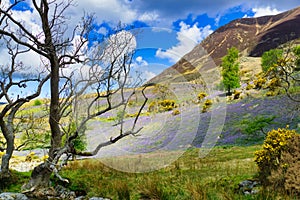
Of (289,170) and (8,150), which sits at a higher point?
(8,150)

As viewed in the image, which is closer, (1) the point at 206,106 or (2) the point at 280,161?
(2) the point at 280,161

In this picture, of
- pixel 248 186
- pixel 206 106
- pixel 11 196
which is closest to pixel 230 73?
pixel 206 106

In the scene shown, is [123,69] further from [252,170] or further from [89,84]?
[252,170]

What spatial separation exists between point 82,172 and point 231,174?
7.05 m

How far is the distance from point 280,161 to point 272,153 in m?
0.46

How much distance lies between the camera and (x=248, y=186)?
28.0ft

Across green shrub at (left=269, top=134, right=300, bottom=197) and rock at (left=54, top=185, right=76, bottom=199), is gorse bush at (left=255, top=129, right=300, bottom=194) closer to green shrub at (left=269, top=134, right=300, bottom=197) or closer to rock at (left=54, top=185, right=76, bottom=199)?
green shrub at (left=269, top=134, right=300, bottom=197)

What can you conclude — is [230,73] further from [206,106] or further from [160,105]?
[160,105]

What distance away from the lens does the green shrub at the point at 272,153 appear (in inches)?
326

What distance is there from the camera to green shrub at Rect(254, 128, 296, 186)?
326 inches

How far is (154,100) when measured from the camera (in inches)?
743

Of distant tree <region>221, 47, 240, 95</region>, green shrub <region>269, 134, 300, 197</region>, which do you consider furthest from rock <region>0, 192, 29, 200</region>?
distant tree <region>221, 47, 240, 95</region>

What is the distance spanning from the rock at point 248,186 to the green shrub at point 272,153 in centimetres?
30

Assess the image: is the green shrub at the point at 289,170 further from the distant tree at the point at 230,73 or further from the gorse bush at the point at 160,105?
the distant tree at the point at 230,73
